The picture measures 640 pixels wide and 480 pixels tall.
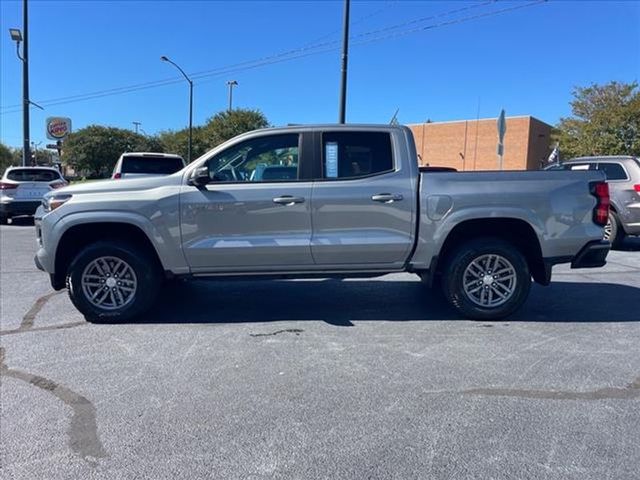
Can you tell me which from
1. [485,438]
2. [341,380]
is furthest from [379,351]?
[485,438]

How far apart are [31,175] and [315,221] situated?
1341 cm

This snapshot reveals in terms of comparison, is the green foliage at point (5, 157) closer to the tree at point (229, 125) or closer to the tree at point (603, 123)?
the tree at point (229, 125)

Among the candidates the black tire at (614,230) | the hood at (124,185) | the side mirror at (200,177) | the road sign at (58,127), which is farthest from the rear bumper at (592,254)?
the road sign at (58,127)

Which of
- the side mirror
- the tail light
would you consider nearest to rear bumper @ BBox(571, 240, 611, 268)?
the tail light

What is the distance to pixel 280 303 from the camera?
6.50m

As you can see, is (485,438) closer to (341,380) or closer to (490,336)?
(341,380)

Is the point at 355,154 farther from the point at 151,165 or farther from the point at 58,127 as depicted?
the point at 58,127

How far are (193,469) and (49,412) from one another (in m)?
1.32

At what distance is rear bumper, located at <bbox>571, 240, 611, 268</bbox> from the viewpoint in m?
5.58

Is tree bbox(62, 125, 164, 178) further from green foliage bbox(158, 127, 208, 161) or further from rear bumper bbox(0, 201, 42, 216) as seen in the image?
rear bumper bbox(0, 201, 42, 216)

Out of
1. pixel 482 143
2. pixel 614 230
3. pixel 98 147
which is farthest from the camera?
pixel 98 147

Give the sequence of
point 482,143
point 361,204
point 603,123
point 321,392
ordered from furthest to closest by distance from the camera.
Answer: point 482,143 → point 603,123 → point 361,204 → point 321,392

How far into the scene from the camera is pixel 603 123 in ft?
94.7

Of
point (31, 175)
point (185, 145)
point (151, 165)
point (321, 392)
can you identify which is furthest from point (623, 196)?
point (185, 145)
